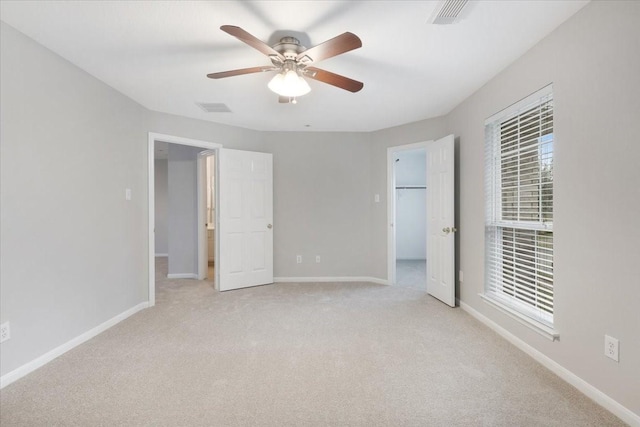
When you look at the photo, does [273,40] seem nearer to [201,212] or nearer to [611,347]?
[611,347]

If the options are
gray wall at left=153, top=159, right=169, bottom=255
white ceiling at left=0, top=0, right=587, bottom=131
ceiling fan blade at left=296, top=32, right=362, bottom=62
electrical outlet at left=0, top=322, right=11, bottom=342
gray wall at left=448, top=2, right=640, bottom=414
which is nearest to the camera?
gray wall at left=448, top=2, right=640, bottom=414

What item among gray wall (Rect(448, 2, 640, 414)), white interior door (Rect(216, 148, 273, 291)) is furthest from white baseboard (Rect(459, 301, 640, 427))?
white interior door (Rect(216, 148, 273, 291))

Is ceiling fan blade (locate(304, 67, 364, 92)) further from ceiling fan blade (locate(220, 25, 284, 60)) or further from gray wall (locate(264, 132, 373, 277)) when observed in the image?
gray wall (locate(264, 132, 373, 277))

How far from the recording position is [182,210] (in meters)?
5.25

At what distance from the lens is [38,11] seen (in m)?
1.95

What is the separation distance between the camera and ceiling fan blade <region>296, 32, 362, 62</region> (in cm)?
179

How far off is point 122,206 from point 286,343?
7.56 feet

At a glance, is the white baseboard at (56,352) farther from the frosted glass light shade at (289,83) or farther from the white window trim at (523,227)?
the white window trim at (523,227)

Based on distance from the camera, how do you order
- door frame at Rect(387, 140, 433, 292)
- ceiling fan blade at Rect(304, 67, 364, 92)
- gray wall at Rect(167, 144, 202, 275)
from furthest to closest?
1. gray wall at Rect(167, 144, 202, 275)
2. door frame at Rect(387, 140, 433, 292)
3. ceiling fan blade at Rect(304, 67, 364, 92)

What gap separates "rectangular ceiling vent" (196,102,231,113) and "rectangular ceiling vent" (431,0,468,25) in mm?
2558

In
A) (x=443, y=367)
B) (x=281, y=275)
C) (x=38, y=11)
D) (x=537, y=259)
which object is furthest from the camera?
(x=281, y=275)

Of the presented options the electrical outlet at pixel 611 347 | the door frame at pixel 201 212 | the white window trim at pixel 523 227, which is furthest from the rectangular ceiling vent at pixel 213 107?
the electrical outlet at pixel 611 347

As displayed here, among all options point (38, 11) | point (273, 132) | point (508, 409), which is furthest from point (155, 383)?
point (273, 132)

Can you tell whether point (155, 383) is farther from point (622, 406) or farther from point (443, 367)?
point (622, 406)
